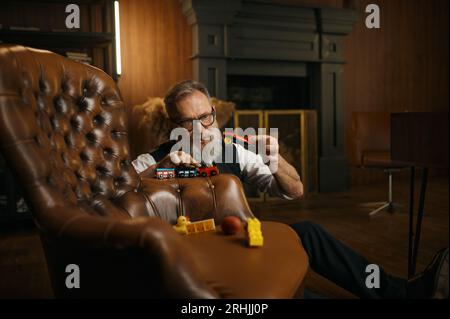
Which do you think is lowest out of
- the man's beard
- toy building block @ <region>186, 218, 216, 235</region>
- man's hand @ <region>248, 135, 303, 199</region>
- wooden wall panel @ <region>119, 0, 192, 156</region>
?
toy building block @ <region>186, 218, 216, 235</region>

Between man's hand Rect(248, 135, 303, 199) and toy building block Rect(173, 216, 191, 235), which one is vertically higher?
man's hand Rect(248, 135, 303, 199)

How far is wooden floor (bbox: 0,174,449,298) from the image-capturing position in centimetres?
229

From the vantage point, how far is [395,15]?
5.62 m

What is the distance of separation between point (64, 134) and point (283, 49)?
3.71 metres

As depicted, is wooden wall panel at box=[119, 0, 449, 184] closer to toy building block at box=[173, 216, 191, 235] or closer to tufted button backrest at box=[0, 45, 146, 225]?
tufted button backrest at box=[0, 45, 146, 225]

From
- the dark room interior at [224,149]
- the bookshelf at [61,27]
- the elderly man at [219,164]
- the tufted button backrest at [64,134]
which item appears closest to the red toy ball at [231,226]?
the dark room interior at [224,149]

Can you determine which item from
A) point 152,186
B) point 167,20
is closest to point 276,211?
point 167,20

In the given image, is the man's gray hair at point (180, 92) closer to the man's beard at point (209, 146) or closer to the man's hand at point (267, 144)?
the man's beard at point (209, 146)

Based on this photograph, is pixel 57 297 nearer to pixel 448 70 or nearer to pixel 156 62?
pixel 156 62

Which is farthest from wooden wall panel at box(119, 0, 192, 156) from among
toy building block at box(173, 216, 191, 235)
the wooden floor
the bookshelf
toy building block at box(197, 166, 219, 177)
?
toy building block at box(173, 216, 191, 235)

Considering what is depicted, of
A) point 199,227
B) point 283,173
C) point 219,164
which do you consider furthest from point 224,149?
point 199,227

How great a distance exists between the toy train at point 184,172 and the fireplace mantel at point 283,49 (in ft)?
9.55

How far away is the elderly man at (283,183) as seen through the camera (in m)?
1.51

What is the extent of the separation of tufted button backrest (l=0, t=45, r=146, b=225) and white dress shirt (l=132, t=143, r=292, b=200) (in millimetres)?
408
